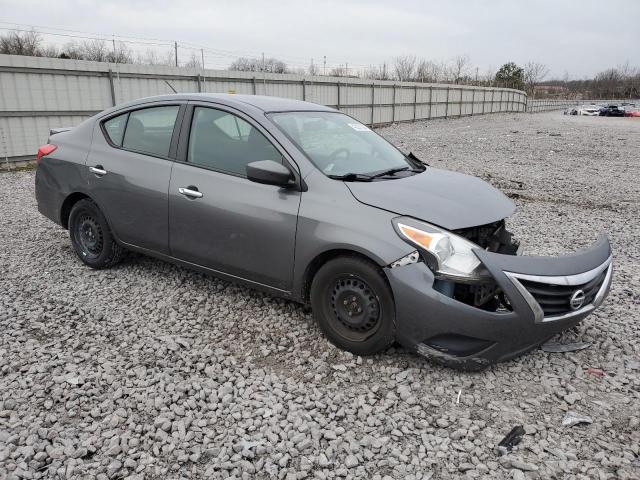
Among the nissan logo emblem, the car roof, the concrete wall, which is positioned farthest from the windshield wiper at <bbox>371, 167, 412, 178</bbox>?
the concrete wall

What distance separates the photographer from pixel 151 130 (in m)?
4.32

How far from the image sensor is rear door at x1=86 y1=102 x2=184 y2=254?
4.12 metres

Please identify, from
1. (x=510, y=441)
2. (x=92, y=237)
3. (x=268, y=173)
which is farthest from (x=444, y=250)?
(x=92, y=237)

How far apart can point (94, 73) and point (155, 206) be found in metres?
10.6

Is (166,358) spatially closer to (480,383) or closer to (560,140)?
(480,383)

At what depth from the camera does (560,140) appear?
18797 millimetres

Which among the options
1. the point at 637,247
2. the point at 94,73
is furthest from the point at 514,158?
the point at 94,73

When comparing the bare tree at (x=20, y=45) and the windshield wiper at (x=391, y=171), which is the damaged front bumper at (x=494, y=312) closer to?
the windshield wiper at (x=391, y=171)

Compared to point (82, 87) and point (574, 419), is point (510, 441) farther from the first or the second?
point (82, 87)

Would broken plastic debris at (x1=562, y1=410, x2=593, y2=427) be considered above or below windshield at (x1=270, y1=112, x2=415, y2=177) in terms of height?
below

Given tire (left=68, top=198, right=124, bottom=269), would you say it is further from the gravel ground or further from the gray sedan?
the gravel ground

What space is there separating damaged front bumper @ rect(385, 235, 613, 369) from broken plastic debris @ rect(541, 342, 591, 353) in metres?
0.43

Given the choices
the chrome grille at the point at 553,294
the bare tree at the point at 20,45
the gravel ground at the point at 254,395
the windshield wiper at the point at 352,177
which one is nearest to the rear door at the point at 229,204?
the windshield wiper at the point at 352,177

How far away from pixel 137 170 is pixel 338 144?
1.73m
